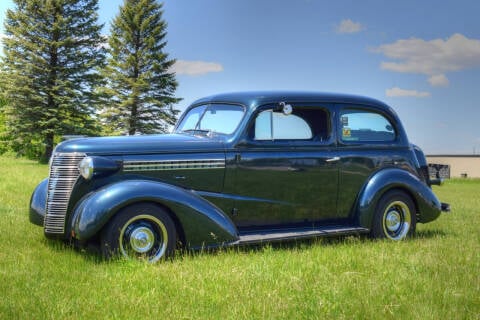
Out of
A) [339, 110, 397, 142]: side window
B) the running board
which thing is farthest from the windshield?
[339, 110, 397, 142]: side window

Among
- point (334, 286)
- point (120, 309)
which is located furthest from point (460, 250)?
point (120, 309)

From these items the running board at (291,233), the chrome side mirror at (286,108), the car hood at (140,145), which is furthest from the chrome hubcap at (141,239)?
the chrome side mirror at (286,108)

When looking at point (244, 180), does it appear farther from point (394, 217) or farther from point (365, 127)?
point (394, 217)

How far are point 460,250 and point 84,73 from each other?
33.8 meters

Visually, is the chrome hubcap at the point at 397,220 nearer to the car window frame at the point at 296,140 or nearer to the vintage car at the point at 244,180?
the vintage car at the point at 244,180

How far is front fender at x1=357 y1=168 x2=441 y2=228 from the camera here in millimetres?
6934

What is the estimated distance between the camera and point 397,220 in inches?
287

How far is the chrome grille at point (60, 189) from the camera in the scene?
575 cm

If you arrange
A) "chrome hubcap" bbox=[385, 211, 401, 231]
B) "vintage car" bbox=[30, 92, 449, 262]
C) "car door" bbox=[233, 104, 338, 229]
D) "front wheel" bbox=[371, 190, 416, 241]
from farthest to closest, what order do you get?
"chrome hubcap" bbox=[385, 211, 401, 231] → "front wheel" bbox=[371, 190, 416, 241] → "car door" bbox=[233, 104, 338, 229] → "vintage car" bbox=[30, 92, 449, 262]

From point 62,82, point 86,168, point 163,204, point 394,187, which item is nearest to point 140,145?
point 86,168

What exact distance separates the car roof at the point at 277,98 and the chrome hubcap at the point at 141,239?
205cm

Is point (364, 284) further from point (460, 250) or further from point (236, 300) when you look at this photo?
point (460, 250)

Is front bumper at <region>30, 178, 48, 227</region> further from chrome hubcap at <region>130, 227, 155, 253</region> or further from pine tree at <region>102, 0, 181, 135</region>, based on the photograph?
pine tree at <region>102, 0, 181, 135</region>

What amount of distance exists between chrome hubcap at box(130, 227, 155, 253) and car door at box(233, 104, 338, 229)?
3.92 ft
